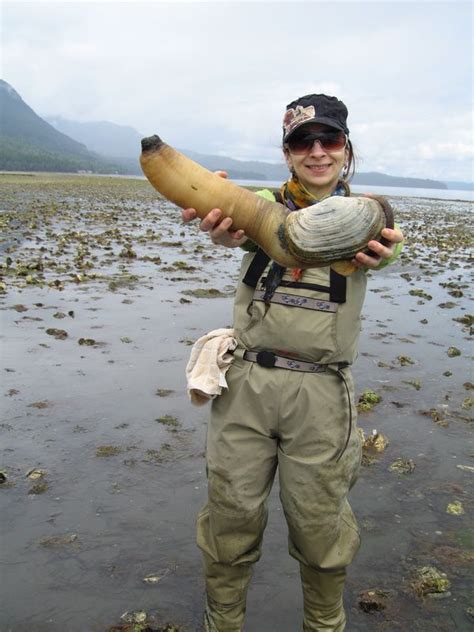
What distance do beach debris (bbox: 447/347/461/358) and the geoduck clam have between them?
19.5 feet

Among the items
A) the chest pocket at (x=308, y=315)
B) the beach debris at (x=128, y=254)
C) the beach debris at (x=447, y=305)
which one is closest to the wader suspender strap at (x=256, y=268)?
the chest pocket at (x=308, y=315)

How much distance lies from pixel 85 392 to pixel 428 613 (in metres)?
3.86

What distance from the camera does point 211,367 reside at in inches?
110

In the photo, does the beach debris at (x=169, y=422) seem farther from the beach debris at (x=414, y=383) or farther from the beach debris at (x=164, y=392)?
the beach debris at (x=414, y=383)

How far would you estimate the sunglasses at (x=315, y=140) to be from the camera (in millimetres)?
2693

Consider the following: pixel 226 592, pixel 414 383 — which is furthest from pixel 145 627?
pixel 414 383

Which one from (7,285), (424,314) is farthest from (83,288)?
(424,314)

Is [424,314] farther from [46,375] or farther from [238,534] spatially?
[238,534]

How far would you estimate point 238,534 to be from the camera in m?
2.80

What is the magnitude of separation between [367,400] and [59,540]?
3544 millimetres

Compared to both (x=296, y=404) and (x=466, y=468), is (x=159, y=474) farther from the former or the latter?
(x=466, y=468)

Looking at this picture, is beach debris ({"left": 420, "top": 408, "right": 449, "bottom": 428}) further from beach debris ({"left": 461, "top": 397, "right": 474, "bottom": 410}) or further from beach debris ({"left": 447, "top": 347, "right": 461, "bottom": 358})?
beach debris ({"left": 447, "top": 347, "right": 461, "bottom": 358})

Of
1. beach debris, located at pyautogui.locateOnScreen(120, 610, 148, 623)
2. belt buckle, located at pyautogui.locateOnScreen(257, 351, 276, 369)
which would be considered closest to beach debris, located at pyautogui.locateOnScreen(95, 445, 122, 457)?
beach debris, located at pyautogui.locateOnScreen(120, 610, 148, 623)

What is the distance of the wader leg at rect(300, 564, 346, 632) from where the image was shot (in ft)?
9.31
